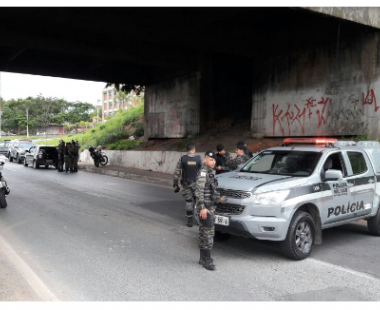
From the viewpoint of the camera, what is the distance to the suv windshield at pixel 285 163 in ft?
20.8

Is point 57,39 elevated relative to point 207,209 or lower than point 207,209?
elevated

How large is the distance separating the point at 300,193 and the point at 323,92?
32.5ft

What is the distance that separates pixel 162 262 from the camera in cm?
544

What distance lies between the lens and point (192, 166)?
8.00 meters

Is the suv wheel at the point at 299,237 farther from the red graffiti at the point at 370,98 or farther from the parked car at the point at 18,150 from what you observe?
the parked car at the point at 18,150

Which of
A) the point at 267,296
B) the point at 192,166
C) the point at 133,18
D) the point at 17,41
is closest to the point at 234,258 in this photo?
the point at 267,296

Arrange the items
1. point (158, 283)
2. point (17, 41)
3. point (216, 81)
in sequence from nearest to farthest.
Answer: point (158, 283), point (17, 41), point (216, 81)

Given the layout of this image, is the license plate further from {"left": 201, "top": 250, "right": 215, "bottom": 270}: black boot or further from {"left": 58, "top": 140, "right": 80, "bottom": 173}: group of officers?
{"left": 58, "top": 140, "right": 80, "bottom": 173}: group of officers

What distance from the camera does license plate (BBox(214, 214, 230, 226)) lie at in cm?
559

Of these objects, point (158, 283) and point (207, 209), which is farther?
point (207, 209)

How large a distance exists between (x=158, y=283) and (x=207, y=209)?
1174 mm

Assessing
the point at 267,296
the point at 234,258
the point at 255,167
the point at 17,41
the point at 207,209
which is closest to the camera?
the point at 267,296

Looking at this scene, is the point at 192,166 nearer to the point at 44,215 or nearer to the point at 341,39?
the point at 44,215

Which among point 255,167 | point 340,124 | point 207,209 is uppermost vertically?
point 340,124
